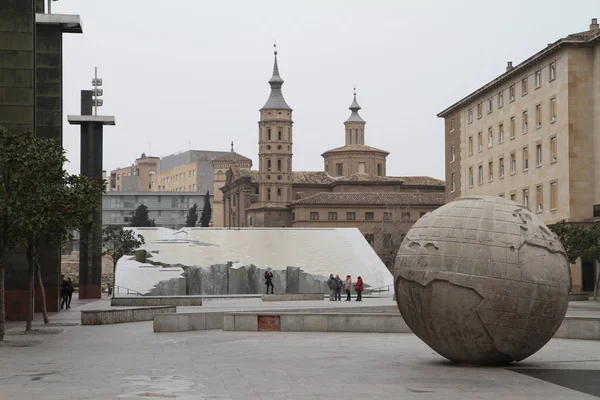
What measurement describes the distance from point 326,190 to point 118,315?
117223 millimetres

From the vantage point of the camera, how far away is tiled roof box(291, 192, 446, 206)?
5177 inches

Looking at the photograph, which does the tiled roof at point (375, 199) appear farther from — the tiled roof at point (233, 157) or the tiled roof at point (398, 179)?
the tiled roof at point (233, 157)

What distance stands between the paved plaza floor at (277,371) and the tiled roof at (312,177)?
412ft

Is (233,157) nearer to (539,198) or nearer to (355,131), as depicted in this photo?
(355,131)

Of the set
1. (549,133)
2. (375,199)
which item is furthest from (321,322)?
(375,199)

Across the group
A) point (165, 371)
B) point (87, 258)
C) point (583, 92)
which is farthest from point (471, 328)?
point (583, 92)

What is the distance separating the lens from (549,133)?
60.5 meters

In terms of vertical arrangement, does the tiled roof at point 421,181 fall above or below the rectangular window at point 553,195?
above

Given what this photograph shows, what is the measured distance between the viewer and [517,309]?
15.9 m

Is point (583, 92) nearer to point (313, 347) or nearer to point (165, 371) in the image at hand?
point (313, 347)

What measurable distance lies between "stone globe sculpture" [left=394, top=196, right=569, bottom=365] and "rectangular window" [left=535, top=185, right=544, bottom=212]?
45.7 m

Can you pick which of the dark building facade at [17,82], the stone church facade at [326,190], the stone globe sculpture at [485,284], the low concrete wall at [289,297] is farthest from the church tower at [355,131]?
the stone globe sculpture at [485,284]

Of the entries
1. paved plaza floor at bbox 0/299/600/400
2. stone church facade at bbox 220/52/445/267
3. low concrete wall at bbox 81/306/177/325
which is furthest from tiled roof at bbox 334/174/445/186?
paved plaza floor at bbox 0/299/600/400

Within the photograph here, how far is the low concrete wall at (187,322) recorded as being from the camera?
27.0 metres
